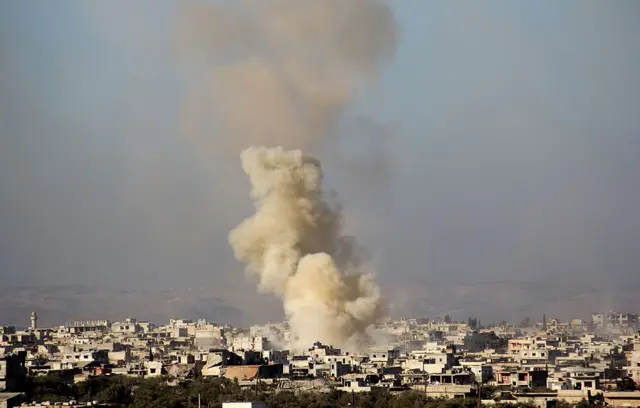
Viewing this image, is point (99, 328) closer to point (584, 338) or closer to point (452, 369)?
point (584, 338)

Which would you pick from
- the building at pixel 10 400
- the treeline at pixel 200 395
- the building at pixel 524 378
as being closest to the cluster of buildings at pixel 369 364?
the building at pixel 524 378

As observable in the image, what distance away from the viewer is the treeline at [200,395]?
195 feet

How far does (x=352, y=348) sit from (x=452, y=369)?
46.3 ft

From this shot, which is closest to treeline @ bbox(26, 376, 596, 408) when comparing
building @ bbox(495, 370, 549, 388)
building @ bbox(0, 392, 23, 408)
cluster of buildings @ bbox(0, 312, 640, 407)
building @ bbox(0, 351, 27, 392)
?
building @ bbox(0, 351, 27, 392)

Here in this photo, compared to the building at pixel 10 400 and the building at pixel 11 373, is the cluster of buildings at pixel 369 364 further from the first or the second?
the building at pixel 10 400

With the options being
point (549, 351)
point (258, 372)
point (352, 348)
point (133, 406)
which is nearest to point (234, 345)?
point (352, 348)

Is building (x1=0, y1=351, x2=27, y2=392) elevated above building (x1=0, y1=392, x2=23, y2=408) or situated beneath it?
elevated above

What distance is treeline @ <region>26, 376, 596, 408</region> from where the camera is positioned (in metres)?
59.4

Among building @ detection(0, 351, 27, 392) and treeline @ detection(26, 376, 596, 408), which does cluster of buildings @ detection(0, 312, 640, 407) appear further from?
treeline @ detection(26, 376, 596, 408)

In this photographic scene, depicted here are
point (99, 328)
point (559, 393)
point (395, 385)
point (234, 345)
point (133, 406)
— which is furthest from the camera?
point (99, 328)

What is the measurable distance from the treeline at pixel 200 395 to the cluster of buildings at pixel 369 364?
52.2 inches

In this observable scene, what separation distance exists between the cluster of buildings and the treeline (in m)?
1.32

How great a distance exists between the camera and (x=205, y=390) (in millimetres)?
64500

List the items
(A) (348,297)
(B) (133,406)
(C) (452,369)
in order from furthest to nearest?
(A) (348,297) → (C) (452,369) → (B) (133,406)
